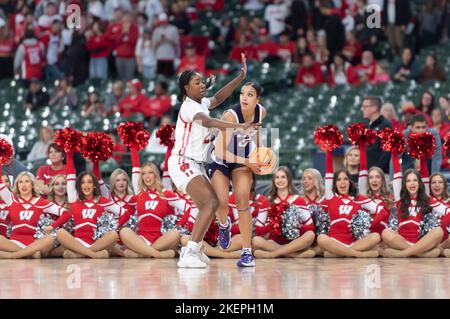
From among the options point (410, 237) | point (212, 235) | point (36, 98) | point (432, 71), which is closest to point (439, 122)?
point (410, 237)

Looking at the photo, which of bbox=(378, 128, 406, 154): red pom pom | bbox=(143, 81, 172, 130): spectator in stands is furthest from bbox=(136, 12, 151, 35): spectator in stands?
bbox=(378, 128, 406, 154): red pom pom

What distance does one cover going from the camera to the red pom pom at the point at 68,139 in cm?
1207

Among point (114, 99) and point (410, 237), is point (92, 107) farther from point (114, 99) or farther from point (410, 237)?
point (410, 237)

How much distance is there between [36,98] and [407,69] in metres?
5.83

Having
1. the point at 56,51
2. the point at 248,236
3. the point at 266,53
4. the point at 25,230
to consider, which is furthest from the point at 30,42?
the point at 248,236

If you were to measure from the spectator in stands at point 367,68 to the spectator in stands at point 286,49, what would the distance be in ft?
4.61

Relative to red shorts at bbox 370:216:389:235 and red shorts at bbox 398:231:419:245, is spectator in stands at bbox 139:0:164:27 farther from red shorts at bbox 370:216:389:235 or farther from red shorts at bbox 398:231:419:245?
red shorts at bbox 398:231:419:245

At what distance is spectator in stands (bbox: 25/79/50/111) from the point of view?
19.8 metres

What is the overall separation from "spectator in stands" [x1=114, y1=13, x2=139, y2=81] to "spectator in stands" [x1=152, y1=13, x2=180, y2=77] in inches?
15.3

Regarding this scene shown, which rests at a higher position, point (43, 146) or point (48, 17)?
point (48, 17)

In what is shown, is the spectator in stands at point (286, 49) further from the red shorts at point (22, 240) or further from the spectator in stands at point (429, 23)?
the red shorts at point (22, 240)

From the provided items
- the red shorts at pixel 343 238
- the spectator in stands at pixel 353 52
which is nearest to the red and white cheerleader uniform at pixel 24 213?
the red shorts at pixel 343 238

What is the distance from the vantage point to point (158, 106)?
1811cm

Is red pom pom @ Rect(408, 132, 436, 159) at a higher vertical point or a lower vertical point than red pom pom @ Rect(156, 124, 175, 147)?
lower
